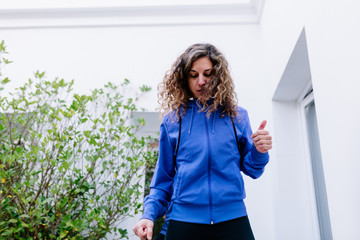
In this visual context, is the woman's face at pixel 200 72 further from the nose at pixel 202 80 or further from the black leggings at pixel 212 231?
the black leggings at pixel 212 231

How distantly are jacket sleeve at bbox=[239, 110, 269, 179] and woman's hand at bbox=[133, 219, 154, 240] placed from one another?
0.40 meters

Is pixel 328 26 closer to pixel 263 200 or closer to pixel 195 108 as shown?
pixel 195 108

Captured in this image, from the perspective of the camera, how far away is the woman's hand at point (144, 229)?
0.94 meters

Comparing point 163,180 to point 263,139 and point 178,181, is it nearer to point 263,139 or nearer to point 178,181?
point 178,181

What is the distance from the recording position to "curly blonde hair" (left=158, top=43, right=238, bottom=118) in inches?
43.6

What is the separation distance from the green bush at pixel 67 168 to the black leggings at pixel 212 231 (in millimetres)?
947

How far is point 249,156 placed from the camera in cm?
105

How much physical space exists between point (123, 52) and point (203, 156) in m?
1.73

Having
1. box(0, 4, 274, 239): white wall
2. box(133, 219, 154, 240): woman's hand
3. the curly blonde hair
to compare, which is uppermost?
box(0, 4, 274, 239): white wall

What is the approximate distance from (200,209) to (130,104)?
4.91 ft

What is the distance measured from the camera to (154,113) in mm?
2354

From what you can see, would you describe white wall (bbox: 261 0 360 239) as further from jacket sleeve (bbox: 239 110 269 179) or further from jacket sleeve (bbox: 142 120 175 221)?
jacket sleeve (bbox: 142 120 175 221)

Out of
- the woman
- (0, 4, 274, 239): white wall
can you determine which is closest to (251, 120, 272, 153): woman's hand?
the woman

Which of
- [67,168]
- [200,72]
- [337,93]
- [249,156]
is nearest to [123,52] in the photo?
[67,168]
